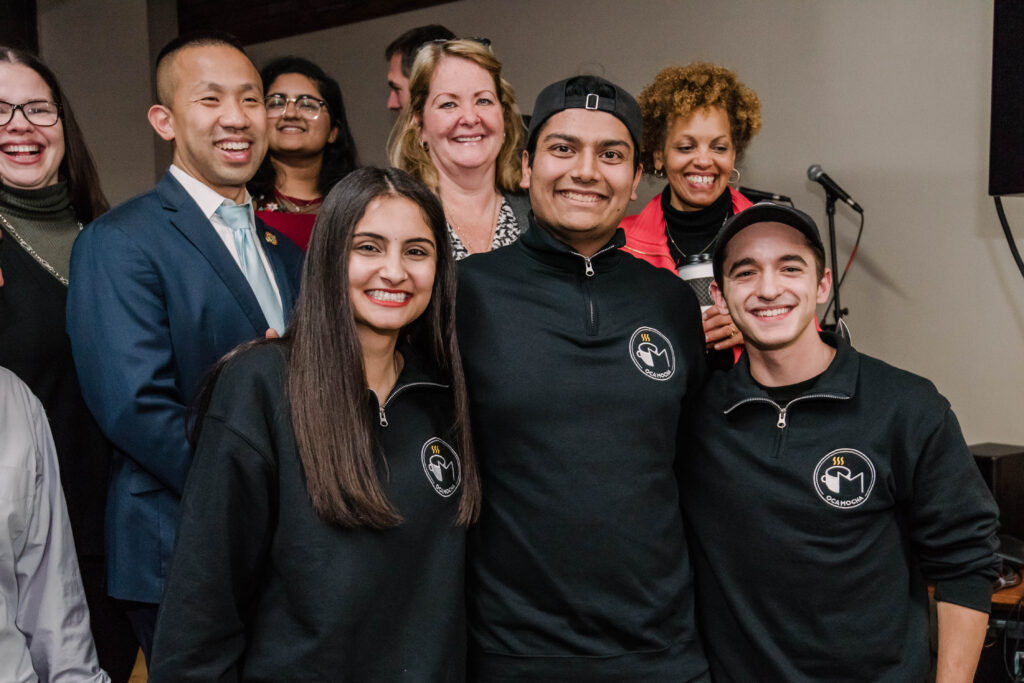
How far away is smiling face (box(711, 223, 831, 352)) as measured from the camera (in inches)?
67.2

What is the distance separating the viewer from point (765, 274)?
1.74 metres

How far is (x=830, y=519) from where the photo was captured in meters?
1.61

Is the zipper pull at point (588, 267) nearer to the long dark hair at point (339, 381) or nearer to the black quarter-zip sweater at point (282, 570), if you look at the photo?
the long dark hair at point (339, 381)

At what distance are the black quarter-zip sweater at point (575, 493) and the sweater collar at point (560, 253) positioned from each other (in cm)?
5

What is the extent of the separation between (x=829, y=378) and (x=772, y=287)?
20 centimetres

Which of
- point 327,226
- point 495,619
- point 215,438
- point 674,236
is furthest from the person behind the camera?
point 674,236

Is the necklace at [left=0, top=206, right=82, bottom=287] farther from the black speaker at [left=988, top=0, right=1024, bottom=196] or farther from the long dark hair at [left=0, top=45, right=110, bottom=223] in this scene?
the black speaker at [left=988, top=0, right=1024, bottom=196]

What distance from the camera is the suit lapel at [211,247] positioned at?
1.89m

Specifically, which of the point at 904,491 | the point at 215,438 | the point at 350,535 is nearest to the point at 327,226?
the point at 215,438

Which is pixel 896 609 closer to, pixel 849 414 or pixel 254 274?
pixel 849 414

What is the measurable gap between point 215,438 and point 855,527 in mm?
1112

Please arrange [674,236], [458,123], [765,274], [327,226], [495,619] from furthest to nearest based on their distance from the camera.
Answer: [674,236] → [458,123] → [765,274] → [495,619] → [327,226]

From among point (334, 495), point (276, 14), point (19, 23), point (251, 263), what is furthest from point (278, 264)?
point (276, 14)

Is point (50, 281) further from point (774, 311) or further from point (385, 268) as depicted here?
point (774, 311)
